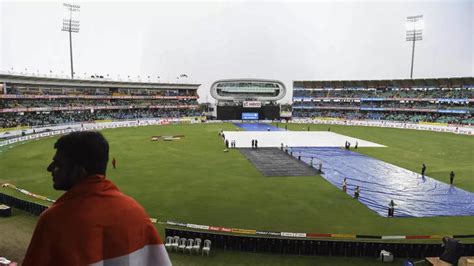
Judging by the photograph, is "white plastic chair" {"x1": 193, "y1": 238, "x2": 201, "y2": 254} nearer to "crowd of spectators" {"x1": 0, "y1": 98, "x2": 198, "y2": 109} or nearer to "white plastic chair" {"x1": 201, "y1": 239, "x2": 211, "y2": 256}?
→ "white plastic chair" {"x1": 201, "y1": 239, "x2": 211, "y2": 256}

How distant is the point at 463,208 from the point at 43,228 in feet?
92.4

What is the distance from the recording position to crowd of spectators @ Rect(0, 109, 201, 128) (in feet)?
242

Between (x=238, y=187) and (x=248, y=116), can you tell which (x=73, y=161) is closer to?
(x=238, y=187)

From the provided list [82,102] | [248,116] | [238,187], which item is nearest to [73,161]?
[238,187]

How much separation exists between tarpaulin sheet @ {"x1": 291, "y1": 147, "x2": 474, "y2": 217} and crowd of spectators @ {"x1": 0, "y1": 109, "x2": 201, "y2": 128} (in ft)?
193

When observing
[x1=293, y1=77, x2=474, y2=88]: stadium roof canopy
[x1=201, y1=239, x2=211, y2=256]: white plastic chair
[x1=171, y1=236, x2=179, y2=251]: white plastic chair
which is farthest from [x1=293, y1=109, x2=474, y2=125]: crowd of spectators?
[x1=171, y1=236, x2=179, y2=251]: white plastic chair

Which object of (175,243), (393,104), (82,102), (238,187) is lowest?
(238,187)

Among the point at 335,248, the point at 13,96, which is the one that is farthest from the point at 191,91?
the point at 335,248

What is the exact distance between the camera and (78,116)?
87.1m

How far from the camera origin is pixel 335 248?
57.5ft

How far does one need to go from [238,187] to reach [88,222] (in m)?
27.3

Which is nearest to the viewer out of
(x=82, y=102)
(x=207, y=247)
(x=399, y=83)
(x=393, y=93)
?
(x=207, y=247)

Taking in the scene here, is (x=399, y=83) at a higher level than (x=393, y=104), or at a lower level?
higher

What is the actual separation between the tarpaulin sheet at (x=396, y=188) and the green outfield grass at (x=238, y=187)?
1.27m
